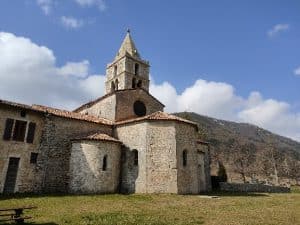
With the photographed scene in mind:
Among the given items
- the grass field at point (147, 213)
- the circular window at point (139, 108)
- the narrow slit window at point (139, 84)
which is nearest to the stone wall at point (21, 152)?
the grass field at point (147, 213)

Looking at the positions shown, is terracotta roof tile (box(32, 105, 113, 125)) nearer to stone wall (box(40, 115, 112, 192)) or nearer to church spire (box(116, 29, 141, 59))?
stone wall (box(40, 115, 112, 192))

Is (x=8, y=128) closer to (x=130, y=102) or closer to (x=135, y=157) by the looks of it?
(x=135, y=157)

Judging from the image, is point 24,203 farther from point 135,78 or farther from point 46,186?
point 135,78

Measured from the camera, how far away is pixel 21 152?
22125mm

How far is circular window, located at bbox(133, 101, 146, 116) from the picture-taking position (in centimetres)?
3180

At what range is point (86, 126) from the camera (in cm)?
2628

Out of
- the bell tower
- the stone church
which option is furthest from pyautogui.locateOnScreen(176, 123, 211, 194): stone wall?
the bell tower

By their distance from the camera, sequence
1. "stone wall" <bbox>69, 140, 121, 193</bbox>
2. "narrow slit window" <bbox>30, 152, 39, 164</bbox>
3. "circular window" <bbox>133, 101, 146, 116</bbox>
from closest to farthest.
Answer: "narrow slit window" <bbox>30, 152, 39, 164</bbox>, "stone wall" <bbox>69, 140, 121, 193</bbox>, "circular window" <bbox>133, 101, 146, 116</bbox>

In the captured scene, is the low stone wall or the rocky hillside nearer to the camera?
the low stone wall

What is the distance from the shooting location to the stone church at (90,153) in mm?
22016

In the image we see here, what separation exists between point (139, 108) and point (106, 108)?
3.73 meters

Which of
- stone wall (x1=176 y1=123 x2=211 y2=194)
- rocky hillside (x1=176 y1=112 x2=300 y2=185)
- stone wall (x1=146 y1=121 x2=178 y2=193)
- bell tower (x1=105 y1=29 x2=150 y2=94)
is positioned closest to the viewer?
stone wall (x1=146 y1=121 x2=178 y2=193)

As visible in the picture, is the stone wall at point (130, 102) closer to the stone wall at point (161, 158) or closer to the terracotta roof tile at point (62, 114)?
the terracotta roof tile at point (62, 114)

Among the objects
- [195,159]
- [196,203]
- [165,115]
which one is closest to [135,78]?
[165,115]
